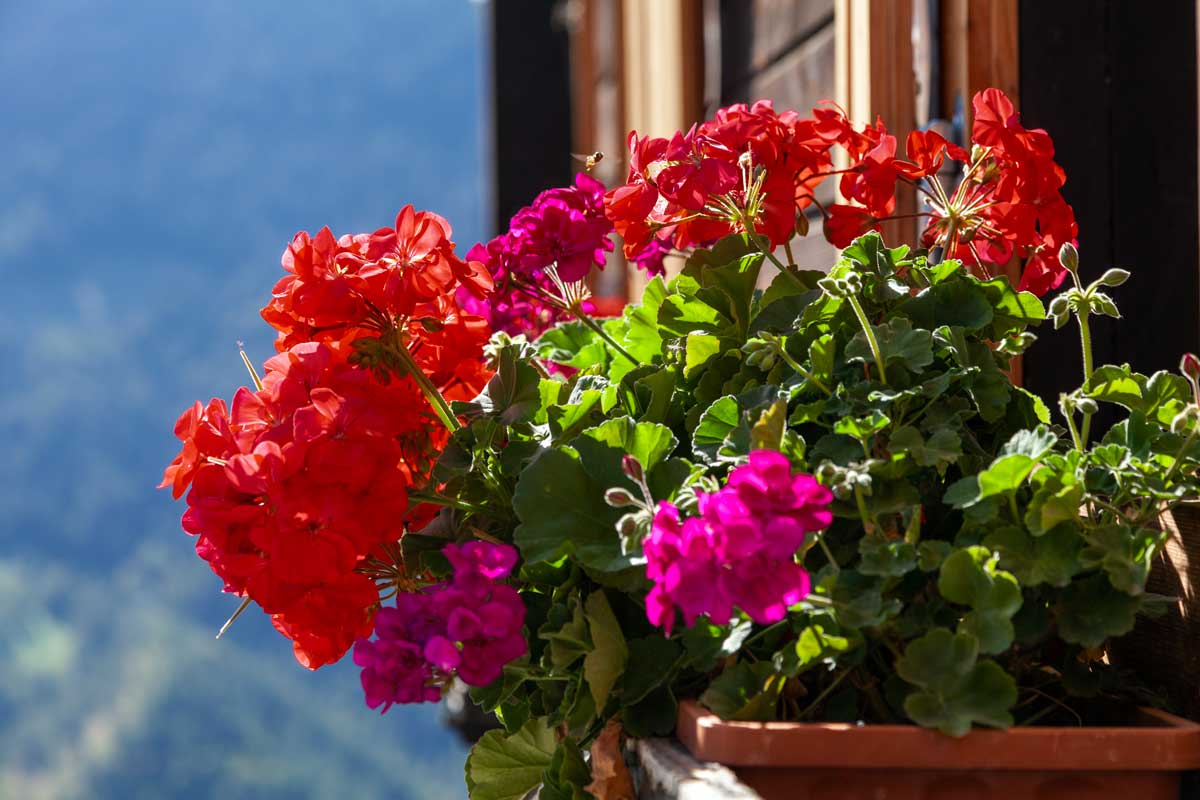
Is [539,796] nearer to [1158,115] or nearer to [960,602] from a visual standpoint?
[960,602]

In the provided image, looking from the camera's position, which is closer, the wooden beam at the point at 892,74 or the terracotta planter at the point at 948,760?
the terracotta planter at the point at 948,760

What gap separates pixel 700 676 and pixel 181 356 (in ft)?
56.3

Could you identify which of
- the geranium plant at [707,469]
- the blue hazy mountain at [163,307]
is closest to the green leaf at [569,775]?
the geranium plant at [707,469]

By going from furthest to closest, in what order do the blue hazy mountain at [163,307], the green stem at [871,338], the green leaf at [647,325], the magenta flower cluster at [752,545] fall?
the blue hazy mountain at [163,307], the green leaf at [647,325], the green stem at [871,338], the magenta flower cluster at [752,545]

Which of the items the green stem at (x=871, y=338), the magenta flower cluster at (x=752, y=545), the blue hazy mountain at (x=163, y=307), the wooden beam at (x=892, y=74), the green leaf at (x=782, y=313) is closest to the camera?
the magenta flower cluster at (x=752, y=545)

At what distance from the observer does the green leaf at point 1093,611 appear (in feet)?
2.04

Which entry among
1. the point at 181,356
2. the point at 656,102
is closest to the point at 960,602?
the point at 656,102

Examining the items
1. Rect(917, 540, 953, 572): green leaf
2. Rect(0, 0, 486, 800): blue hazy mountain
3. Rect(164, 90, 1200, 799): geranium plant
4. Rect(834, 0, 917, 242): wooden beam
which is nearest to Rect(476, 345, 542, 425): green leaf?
Rect(164, 90, 1200, 799): geranium plant

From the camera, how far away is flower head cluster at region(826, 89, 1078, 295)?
32.7 inches

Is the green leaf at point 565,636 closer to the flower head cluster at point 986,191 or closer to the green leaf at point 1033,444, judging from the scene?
the green leaf at point 1033,444

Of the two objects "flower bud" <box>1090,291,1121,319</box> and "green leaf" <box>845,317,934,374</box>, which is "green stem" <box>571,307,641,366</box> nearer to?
"green leaf" <box>845,317,934,374</box>

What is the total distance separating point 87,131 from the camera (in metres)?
18.4

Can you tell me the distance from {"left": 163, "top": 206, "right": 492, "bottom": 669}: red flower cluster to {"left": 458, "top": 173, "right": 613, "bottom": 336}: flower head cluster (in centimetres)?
2

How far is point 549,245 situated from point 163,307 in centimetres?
1788
